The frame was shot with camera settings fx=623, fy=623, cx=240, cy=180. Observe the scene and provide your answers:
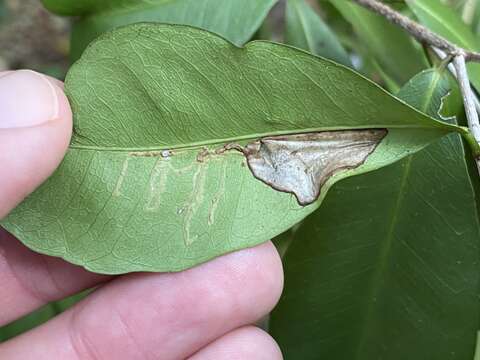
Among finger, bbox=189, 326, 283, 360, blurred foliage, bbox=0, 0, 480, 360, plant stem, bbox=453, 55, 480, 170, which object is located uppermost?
plant stem, bbox=453, 55, 480, 170

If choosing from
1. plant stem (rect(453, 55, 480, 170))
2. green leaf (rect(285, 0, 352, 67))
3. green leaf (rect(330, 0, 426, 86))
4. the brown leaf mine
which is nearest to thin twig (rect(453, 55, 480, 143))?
plant stem (rect(453, 55, 480, 170))

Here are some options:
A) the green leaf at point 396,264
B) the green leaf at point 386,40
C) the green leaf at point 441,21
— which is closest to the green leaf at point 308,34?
the green leaf at point 386,40

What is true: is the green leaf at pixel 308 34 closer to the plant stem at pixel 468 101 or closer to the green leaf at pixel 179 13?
the green leaf at pixel 179 13

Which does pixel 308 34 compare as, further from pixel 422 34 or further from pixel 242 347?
pixel 242 347

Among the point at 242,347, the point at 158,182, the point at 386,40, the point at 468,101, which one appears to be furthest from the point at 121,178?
the point at 386,40

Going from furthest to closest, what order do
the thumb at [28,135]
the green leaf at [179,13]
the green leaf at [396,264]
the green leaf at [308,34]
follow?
the green leaf at [308,34], the green leaf at [179,13], the green leaf at [396,264], the thumb at [28,135]

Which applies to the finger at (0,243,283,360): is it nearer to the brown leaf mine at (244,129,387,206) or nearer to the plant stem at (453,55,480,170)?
the brown leaf mine at (244,129,387,206)

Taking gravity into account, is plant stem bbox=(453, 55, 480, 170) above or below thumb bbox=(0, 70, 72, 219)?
above
